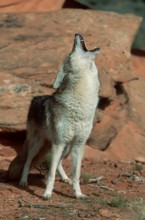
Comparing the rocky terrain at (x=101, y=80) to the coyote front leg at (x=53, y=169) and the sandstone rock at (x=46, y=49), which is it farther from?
the coyote front leg at (x=53, y=169)

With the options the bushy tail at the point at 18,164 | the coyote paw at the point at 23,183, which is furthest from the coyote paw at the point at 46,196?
the bushy tail at the point at 18,164

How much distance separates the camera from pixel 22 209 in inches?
319

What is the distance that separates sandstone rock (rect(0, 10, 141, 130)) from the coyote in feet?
8.80

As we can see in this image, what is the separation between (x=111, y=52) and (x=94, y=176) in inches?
139

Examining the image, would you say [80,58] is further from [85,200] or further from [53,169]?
[85,200]

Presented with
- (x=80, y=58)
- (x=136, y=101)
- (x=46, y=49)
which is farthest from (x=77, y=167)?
(x=136, y=101)

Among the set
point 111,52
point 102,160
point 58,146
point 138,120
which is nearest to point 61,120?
point 58,146

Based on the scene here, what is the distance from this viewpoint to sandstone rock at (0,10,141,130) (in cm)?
1189

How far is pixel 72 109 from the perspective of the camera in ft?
28.1

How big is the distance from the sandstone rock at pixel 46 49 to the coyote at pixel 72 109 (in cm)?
268

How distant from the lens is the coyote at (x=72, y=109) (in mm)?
8367

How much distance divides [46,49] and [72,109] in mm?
4433

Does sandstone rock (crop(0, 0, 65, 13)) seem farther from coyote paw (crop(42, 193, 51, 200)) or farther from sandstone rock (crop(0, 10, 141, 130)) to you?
coyote paw (crop(42, 193, 51, 200))

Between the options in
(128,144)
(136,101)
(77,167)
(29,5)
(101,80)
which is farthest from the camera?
(29,5)
